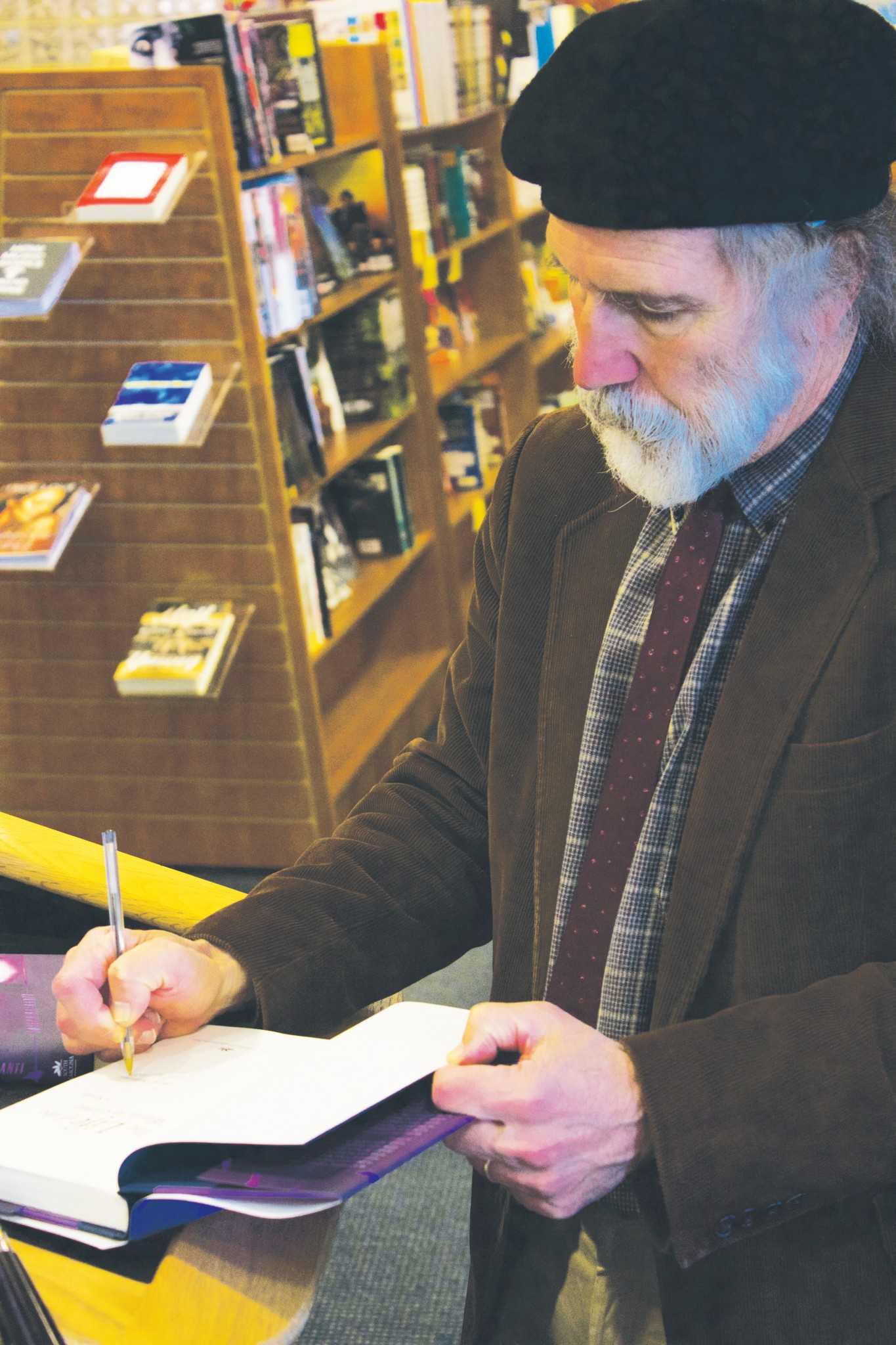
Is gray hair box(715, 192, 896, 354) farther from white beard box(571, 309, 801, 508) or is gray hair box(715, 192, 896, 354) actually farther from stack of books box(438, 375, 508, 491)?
stack of books box(438, 375, 508, 491)

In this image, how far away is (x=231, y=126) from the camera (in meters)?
3.34

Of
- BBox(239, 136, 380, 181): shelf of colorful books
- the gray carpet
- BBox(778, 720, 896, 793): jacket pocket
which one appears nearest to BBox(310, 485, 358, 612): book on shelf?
BBox(239, 136, 380, 181): shelf of colorful books

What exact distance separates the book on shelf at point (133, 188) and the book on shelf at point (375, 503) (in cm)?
129

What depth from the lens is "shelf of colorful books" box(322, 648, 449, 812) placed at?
395 cm

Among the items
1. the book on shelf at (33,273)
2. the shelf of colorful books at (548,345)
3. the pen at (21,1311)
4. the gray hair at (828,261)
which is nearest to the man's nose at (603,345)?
the gray hair at (828,261)

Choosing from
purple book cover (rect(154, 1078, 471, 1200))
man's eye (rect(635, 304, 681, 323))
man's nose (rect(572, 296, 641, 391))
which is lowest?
purple book cover (rect(154, 1078, 471, 1200))

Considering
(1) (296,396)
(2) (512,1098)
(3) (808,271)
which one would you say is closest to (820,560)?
(3) (808,271)

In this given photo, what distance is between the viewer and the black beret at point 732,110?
40.8 inches

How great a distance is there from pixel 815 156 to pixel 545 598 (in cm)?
45

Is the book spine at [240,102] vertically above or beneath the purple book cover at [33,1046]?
above

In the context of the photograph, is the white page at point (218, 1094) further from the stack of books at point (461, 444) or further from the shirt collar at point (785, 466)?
the stack of books at point (461, 444)

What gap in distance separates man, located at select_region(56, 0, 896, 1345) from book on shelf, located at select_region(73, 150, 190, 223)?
199 cm

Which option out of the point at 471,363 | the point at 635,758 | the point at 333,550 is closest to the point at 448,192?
the point at 471,363

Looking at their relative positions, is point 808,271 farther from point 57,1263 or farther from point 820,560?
point 57,1263
